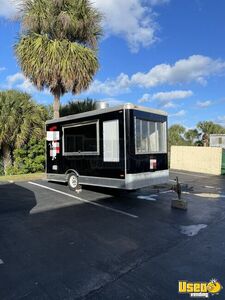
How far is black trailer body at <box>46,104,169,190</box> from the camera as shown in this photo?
8273mm

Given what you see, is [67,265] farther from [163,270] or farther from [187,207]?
[187,207]

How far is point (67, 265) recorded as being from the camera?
4.29 meters

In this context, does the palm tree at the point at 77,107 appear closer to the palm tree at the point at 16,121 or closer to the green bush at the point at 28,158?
the palm tree at the point at 16,121

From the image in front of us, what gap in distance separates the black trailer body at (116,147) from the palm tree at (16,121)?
210 inches

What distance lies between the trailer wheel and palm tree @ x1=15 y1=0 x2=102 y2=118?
5.64 meters

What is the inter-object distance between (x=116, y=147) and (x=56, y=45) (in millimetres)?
7796

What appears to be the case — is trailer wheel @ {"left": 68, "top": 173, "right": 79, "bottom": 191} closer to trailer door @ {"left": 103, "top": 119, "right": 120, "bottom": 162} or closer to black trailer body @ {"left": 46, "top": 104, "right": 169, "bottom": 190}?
black trailer body @ {"left": 46, "top": 104, "right": 169, "bottom": 190}

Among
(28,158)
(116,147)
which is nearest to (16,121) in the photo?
(28,158)

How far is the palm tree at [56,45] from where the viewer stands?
14.0 metres

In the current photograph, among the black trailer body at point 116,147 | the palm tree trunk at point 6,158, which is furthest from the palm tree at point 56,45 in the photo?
the black trailer body at point 116,147

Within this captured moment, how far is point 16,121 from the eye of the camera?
15.3 metres

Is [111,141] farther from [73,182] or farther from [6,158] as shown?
[6,158]

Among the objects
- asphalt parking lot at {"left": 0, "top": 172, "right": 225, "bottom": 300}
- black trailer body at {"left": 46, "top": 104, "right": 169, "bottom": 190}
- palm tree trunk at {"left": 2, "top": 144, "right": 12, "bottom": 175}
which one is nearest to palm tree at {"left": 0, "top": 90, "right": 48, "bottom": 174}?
palm tree trunk at {"left": 2, "top": 144, "right": 12, "bottom": 175}

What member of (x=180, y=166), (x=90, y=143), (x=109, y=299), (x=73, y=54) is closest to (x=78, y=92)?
(x=73, y=54)
